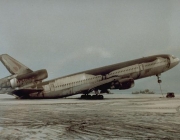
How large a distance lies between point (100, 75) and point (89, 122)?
2.10 meters

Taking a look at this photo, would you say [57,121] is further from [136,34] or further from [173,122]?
[136,34]

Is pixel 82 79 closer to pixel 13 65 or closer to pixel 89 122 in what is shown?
pixel 13 65

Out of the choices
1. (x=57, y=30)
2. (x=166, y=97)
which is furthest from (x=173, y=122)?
(x=57, y=30)

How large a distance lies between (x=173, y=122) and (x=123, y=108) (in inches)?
34.2

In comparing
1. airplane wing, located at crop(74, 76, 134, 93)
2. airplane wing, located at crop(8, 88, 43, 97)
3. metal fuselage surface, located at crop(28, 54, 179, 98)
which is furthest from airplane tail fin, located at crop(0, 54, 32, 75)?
airplane wing, located at crop(74, 76, 134, 93)

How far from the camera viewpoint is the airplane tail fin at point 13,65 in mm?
3913

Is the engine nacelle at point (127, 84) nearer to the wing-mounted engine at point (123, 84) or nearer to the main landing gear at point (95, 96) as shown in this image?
the wing-mounted engine at point (123, 84)

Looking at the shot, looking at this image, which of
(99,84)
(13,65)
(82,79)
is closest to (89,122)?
(13,65)

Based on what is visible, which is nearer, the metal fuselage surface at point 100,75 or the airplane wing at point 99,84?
the metal fuselage surface at point 100,75

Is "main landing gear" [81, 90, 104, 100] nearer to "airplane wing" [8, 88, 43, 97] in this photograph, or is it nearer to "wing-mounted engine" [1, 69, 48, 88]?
"airplane wing" [8, 88, 43, 97]

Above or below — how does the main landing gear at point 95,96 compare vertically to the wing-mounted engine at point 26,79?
below

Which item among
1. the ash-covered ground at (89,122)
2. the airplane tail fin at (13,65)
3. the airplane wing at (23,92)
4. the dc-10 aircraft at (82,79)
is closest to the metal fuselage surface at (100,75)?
the dc-10 aircraft at (82,79)

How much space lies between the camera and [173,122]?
3098 millimetres

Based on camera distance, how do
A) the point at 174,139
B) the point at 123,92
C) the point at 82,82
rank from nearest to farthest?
the point at 174,139 → the point at 123,92 → the point at 82,82
